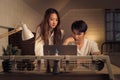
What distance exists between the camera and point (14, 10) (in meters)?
4.79

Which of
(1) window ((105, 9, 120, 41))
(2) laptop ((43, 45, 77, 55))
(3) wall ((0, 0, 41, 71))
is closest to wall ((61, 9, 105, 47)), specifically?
(1) window ((105, 9, 120, 41))

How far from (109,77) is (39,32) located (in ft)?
2.15

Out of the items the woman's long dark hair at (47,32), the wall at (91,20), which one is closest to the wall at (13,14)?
the woman's long dark hair at (47,32)

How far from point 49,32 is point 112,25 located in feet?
27.9

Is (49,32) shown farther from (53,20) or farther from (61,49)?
(61,49)

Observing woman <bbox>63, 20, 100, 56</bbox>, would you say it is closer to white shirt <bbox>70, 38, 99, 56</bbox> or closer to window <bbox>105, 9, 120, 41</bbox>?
white shirt <bbox>70, 38, 99, 56</bbox>

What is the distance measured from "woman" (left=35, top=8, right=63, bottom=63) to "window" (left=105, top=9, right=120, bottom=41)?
27.3 ft

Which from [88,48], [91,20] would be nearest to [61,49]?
[88,48]

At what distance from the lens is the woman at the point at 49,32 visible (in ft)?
6.48

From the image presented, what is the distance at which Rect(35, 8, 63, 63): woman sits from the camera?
6.48 ft

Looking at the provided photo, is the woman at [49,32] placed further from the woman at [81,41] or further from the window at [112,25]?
the window at [112,25]

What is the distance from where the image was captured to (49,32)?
6.59 feet

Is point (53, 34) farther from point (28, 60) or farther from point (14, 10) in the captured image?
point (14, 10)

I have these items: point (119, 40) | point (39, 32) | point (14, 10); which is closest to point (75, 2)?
point (119, 40)
